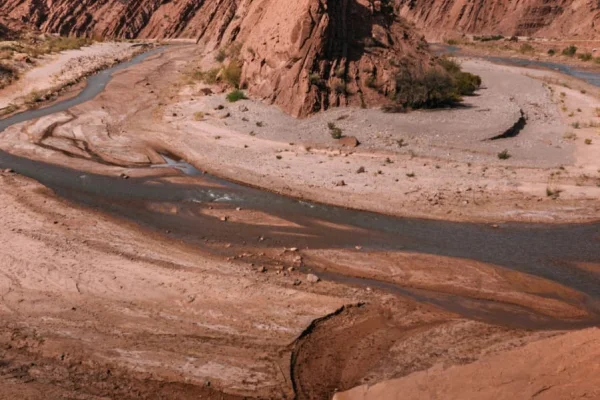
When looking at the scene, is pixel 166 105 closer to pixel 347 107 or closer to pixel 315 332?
pixel 347 107

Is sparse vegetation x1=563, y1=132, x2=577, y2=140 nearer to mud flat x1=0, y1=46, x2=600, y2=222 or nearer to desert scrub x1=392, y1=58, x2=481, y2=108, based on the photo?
mud flat x1=0, y1=46, x2=600, y2=222

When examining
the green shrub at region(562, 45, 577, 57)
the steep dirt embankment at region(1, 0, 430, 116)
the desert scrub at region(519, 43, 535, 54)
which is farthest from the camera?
the desert scrub at region(519, 43, 535, 54)

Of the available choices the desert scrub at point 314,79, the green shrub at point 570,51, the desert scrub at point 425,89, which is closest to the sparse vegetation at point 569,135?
the desert scrub at point 425,89

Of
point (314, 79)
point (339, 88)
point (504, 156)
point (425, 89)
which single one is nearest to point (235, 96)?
point (314, 79)

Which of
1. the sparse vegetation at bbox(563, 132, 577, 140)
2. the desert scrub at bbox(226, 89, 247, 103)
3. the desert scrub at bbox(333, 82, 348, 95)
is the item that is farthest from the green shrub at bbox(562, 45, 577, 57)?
the desert scrub at bbox(226, 89, 247, 103)

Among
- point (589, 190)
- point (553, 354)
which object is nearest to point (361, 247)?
point (553, 354)

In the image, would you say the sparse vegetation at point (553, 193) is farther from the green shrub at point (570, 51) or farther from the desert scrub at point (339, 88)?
the green shrub at point (570, 51)
